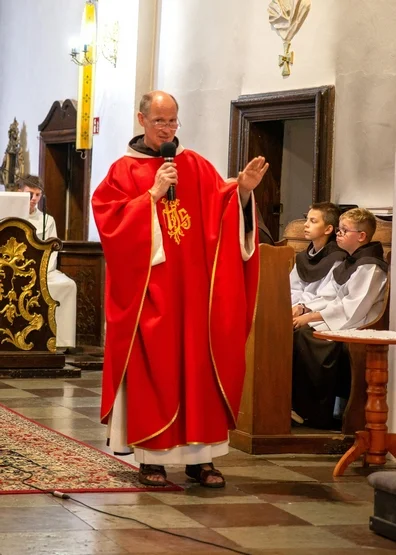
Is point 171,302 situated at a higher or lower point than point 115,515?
higher

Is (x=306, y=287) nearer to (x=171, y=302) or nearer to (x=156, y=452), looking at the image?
(x=171, y=302)

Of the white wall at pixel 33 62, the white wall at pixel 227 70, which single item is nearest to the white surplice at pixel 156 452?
the white wall at pixel 227 70

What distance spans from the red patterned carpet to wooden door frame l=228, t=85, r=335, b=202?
337 centimetres

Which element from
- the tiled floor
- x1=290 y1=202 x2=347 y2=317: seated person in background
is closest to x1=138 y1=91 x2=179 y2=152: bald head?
the tiled floor

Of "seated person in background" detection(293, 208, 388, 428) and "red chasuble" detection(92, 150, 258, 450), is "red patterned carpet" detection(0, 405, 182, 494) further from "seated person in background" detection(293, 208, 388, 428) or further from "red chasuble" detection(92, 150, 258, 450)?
"seated person in background" detection(293, 208, 388, 428)

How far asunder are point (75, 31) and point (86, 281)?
10.7 feet

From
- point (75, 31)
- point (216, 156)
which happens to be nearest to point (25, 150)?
point (75, 31)

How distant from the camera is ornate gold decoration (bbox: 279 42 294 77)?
9.03 m

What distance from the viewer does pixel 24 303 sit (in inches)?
359

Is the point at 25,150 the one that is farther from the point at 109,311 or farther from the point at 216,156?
the point at 109,311

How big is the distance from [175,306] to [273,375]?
4.12 feet

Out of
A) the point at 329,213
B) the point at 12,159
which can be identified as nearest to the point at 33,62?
the point at 12,159

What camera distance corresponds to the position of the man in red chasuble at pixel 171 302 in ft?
15.9

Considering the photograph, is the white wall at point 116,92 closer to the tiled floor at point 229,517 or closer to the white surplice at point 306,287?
the white surplice at point 306,287
